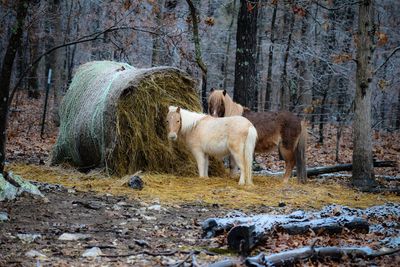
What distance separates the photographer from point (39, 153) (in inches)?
524

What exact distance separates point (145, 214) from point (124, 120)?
11.4 feet

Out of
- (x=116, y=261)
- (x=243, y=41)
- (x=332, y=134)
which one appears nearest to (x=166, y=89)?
(x=243, y=41)

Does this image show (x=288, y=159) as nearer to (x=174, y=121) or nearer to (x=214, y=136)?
(x=214, y=136)

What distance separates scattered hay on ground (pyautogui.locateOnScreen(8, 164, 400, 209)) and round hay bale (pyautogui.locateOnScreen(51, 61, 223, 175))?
0.46 meters

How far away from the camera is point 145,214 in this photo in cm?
654

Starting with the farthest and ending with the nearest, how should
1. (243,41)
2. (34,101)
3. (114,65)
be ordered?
(34,101)
(243,41)
(114,65)

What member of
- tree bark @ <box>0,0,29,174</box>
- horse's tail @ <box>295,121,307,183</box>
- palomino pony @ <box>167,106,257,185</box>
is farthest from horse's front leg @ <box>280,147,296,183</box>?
tree bark @ <box>0,0,29,174</box>

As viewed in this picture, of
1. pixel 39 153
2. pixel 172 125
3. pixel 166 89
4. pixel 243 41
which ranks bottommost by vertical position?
pixel 39 153

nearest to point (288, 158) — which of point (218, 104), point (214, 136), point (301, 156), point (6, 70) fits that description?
point (301, 156)

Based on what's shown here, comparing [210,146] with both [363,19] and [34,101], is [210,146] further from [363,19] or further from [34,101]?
[34,101]

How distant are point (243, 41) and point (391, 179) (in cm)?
465

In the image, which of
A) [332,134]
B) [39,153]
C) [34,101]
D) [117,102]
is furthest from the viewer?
[34,101]

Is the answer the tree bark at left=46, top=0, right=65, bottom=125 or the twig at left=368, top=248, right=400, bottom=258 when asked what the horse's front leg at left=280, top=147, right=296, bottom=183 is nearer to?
the twig at left=368, top=248, right=400, bottom=258

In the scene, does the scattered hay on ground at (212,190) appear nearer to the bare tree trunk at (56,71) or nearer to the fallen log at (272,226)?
the fallen log at (272,226)
